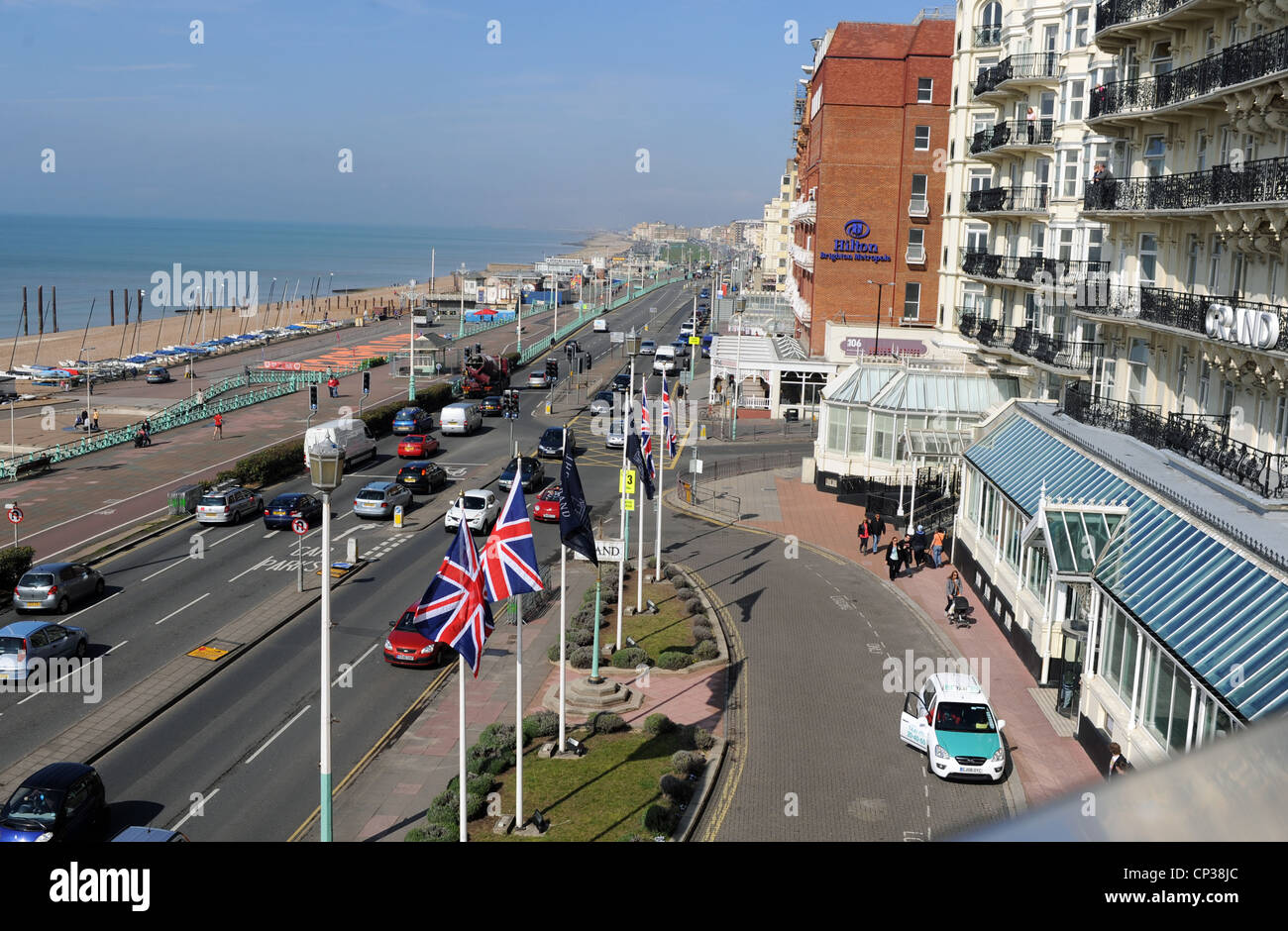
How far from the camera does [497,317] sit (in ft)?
439

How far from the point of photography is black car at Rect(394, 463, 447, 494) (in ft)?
168

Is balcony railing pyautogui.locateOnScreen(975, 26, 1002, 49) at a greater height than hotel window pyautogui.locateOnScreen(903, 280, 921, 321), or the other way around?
balcony railing pyautogui.locateOnScreen(975, 26, 1002, 49)

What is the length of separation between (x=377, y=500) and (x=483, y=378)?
1197 inches

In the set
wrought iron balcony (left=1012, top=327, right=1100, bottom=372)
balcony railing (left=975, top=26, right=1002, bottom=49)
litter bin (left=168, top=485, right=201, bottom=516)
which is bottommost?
litter bin (left=168, top=485, right=201, bottom=516)

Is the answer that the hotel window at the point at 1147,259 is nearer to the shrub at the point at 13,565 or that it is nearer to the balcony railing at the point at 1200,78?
the balcony railing at the point at 1200,78

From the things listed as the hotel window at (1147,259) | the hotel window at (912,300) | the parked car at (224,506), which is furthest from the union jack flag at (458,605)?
the hotel window at (912,300)

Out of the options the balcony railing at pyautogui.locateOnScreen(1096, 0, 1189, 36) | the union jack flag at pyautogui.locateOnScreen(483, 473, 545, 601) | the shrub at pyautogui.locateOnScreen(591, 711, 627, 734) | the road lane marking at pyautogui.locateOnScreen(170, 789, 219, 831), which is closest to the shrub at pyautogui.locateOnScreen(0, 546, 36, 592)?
the road lane marking at pyautogui.locateOnScreen(170, 789, 219, 831)

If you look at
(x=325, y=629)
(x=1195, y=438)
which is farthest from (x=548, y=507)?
(x=325, y=629)

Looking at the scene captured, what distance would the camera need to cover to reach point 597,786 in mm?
22922

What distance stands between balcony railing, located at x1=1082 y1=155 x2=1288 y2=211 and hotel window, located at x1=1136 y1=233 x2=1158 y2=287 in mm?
1227

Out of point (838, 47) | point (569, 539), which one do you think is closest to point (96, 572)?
point (569, 539)

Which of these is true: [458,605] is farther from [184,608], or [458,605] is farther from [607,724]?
[184,608]

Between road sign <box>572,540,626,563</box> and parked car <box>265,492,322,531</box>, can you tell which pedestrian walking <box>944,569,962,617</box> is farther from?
parked car <box>265,492,322,531</box>

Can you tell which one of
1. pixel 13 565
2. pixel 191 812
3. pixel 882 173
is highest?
pixel 882 173
